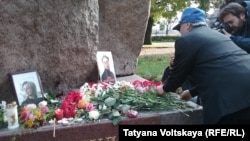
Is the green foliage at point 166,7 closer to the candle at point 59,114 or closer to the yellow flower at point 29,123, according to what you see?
the candle at point 59,114

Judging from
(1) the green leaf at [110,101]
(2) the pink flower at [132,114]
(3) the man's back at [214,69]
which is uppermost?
(3) the man's back at [214,69]

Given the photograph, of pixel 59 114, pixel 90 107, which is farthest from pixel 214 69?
pixel 59 114

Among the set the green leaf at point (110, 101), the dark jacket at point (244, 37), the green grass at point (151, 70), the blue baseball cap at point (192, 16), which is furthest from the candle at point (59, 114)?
the green grass at point (151, 70)

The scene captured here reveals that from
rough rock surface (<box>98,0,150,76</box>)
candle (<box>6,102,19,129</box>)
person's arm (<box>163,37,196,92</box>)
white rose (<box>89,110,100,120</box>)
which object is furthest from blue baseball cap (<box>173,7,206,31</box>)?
rough rock surface (<box>98,0,150,76</box>)

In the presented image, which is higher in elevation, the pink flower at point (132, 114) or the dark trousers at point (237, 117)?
the dark trousers at point (237, 117)

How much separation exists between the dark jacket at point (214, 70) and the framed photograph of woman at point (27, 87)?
146 centimetres

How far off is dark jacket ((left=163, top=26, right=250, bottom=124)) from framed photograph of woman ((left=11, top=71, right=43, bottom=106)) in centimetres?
146

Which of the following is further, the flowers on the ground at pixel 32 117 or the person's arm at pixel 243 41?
the person's arm at pixel 243 41

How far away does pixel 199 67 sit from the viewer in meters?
2.84

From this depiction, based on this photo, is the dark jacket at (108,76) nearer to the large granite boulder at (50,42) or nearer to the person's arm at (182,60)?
the large granite boulder at (50,42)

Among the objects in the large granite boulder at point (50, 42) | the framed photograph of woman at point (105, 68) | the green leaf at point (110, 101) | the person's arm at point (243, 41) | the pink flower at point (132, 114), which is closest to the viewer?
the pink flower at point (132, 114)

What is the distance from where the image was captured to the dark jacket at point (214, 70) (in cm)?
271

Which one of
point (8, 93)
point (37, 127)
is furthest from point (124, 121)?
point (8, 93)

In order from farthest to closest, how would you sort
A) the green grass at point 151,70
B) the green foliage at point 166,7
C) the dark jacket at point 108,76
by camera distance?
the green foliage at point 166,7, the green grass at point 151,70, the dark jacket at point 108,76
